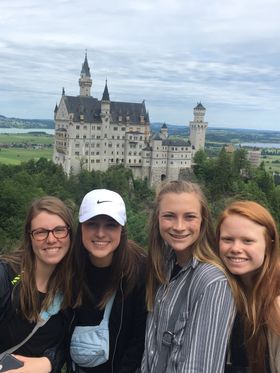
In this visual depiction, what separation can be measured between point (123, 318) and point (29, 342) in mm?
854

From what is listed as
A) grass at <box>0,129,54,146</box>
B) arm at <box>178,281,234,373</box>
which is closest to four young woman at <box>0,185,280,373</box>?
arm at <box>178,281,234,373</box>

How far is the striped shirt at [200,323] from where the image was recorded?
327 centimetres

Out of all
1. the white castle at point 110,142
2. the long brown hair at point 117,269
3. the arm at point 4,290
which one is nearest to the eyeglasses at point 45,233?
the long brown hair at point 117,269

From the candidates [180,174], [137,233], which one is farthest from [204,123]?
[137,233]

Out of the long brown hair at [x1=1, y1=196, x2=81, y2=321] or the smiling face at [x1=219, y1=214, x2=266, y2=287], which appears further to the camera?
the long brown hair at [x1=1, y1=196, x2=81, y2=321]

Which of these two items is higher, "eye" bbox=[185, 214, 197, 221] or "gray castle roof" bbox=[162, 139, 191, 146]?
"gray castle roof" bbox=[162, 139, 191, 146]

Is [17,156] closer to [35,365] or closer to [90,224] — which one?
[90,224]

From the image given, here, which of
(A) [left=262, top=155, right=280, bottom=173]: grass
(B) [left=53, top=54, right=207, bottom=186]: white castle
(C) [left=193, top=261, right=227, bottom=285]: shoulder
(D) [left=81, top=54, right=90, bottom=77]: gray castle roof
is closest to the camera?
(C) [left=193, top=261, right=227, bottom=285]: shoulder

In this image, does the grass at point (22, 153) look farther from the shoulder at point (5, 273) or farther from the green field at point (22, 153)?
the shoulder at point (5, 273)

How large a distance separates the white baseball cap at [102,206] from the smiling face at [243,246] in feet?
3.14

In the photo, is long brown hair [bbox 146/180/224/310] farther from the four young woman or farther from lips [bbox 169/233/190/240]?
lips [bbox 169/233/190/240]

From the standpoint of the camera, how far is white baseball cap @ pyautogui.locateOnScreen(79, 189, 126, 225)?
3.91 metres

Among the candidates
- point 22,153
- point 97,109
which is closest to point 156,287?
point 97,109

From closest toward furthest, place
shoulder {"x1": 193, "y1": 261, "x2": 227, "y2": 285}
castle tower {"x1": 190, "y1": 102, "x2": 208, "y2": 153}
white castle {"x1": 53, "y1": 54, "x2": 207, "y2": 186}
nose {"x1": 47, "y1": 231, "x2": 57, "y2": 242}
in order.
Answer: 1. shoulder {"x1": 193, "y1": 261, "x2": 227, "y2": 285}
2. nose {"x1": 47, "y1": 231, "x2": 57, "y2": 242}
3. white castle {"x1": 53, "y1": 54, "x2": 207, "y2": 186}
4. castle tower {"x1": 190, "y1": 102, "x2": 208, "y2": 153}
